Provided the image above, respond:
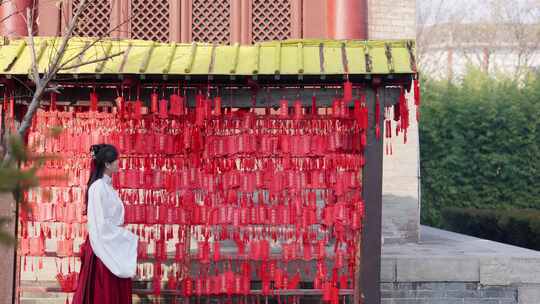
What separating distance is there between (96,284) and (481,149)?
44.6 feet

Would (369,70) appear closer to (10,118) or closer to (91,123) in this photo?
(91,123)

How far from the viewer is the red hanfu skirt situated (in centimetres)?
508

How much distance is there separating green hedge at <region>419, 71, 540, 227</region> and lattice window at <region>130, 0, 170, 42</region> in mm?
9814

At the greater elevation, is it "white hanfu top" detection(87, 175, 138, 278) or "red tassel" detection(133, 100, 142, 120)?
"red tassel" detection(133, 100, 142, 120)

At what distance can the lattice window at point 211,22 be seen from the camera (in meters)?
9.12

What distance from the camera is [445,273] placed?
6852mm

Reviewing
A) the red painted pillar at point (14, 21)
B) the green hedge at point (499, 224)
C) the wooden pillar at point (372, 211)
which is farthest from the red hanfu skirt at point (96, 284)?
the green hedge at point (499, 224)

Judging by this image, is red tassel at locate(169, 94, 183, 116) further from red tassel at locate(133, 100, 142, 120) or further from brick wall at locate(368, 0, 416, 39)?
brick wall at locate(368, 0, 416, 39)

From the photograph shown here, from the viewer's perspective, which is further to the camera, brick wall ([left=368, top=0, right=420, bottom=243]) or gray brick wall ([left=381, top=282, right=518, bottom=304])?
brick wall ([left=368, top=0, right=420, bottom=243])

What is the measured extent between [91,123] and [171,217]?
1.17 meters

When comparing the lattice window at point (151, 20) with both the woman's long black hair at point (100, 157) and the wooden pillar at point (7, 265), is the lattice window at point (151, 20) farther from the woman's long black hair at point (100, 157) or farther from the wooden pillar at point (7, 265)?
the woman's long black hair at point (100, 157)

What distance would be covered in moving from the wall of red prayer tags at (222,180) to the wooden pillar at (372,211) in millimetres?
185

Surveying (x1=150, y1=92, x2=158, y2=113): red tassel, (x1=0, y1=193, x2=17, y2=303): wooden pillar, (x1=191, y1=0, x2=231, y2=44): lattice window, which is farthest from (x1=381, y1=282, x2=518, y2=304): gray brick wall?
(x1=191, y1=0, x2=231, y2=44): lattice window

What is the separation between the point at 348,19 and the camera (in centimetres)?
867
